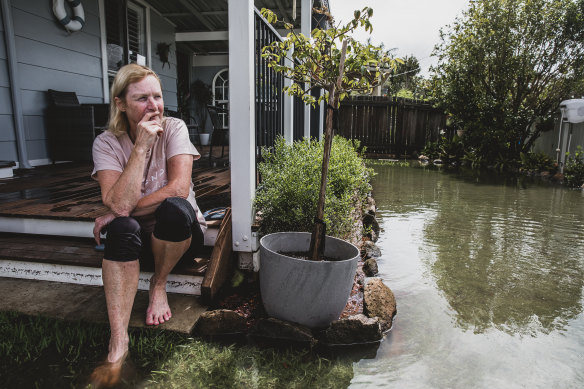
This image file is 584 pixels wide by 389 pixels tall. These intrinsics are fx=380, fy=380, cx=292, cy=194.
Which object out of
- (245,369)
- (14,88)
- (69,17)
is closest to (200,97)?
(69,17)

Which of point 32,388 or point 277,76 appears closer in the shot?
point 32,388

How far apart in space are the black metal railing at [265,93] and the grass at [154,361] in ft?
4.97

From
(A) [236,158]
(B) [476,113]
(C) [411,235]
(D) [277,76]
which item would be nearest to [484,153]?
(B) [476,113]

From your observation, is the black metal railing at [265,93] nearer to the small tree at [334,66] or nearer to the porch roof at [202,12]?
the small tree at [334,66]

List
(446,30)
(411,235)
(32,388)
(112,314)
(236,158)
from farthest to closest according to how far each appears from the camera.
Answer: (446,30)
(411,235)
(236,158)
(112,314)
(32,388)

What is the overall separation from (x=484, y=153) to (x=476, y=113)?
105 cm

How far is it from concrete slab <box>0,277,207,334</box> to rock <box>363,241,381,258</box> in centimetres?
142

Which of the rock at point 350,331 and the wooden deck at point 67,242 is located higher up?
the wooden deck at point 67,242

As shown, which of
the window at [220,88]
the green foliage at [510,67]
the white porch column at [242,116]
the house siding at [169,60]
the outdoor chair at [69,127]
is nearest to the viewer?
the white porch column at [242,116]

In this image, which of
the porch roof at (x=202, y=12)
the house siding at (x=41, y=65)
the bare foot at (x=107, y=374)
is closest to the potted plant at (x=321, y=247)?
the bare foot at (x=107, y=374)

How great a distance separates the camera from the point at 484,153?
9812 millimetres

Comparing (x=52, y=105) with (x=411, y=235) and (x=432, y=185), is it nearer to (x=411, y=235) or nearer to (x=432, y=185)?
(x=411, y=235)

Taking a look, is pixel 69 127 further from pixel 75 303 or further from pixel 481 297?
pixel 481 297

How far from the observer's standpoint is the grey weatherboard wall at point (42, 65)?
452 cm
